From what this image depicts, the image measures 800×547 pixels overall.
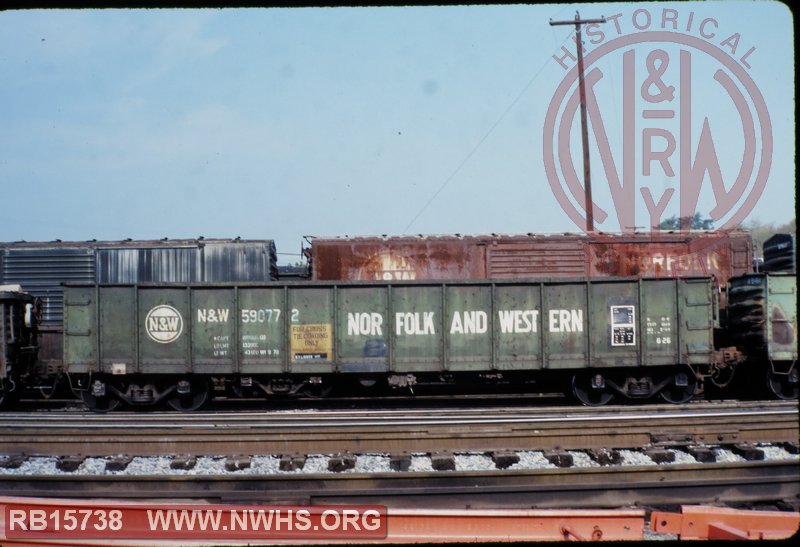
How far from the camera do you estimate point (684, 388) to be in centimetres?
1380

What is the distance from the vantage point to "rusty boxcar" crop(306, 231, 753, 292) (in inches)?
646

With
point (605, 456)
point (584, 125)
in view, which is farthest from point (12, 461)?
point (584, 125)

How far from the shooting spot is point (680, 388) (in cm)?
1385

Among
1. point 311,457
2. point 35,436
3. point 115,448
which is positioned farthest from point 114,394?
point 311,457

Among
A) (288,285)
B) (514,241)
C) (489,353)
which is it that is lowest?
(489,353)

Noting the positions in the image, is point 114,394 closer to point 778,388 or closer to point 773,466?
point 773,466

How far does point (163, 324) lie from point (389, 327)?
471cm

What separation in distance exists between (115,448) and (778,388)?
12.9m

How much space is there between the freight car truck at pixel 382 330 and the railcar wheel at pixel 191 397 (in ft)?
0.23

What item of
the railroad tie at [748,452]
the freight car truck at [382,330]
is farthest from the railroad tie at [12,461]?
the railroad tie at [748,452]

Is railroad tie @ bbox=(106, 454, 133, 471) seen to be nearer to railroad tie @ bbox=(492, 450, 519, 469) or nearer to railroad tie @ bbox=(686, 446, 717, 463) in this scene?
railroad tie @ bbox=(492, 450, 519, 469)

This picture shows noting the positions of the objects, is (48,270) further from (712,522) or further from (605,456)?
(712,522)

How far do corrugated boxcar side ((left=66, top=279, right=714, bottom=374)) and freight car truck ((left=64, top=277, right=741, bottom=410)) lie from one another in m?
0.02

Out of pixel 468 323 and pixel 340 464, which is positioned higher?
pixel 468 323
